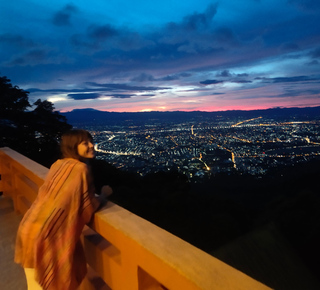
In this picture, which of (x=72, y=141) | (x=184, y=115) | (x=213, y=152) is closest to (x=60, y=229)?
(x=72, y=141)

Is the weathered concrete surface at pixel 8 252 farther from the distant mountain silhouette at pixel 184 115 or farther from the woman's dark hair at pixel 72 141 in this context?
the distant mountain silhouette at pixel 184 115

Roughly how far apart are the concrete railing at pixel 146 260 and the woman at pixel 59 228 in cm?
8

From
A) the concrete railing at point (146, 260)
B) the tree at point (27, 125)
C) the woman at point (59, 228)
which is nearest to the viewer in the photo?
the concrete railing at point (146, 260)

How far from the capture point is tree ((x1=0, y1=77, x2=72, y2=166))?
32.1 ft

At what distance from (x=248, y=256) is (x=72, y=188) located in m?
3.43

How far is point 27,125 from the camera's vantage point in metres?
10.5

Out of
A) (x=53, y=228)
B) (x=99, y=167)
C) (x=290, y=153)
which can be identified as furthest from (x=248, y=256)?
(x=290, y=153)

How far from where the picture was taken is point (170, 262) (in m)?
0.76

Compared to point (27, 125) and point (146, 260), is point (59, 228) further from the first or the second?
point (27, 125)

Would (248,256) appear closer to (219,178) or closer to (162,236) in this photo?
(162,236)

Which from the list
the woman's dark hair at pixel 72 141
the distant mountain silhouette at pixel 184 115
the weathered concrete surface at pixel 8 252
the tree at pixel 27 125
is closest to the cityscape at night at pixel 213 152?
the tree at pixel 27 125

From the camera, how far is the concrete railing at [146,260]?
0.69 m

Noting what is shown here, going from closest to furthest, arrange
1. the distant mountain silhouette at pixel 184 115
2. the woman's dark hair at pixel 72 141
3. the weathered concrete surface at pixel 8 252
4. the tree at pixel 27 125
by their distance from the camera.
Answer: the woman's dark hair at pixel 72 141 → the weathered concrete surface at pixel 8 252 → the tree at pixel 27 125 → the distant mountain silhouette at pixel 184 115

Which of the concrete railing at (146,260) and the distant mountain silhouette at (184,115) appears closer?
the concrete railing at (146,260)
